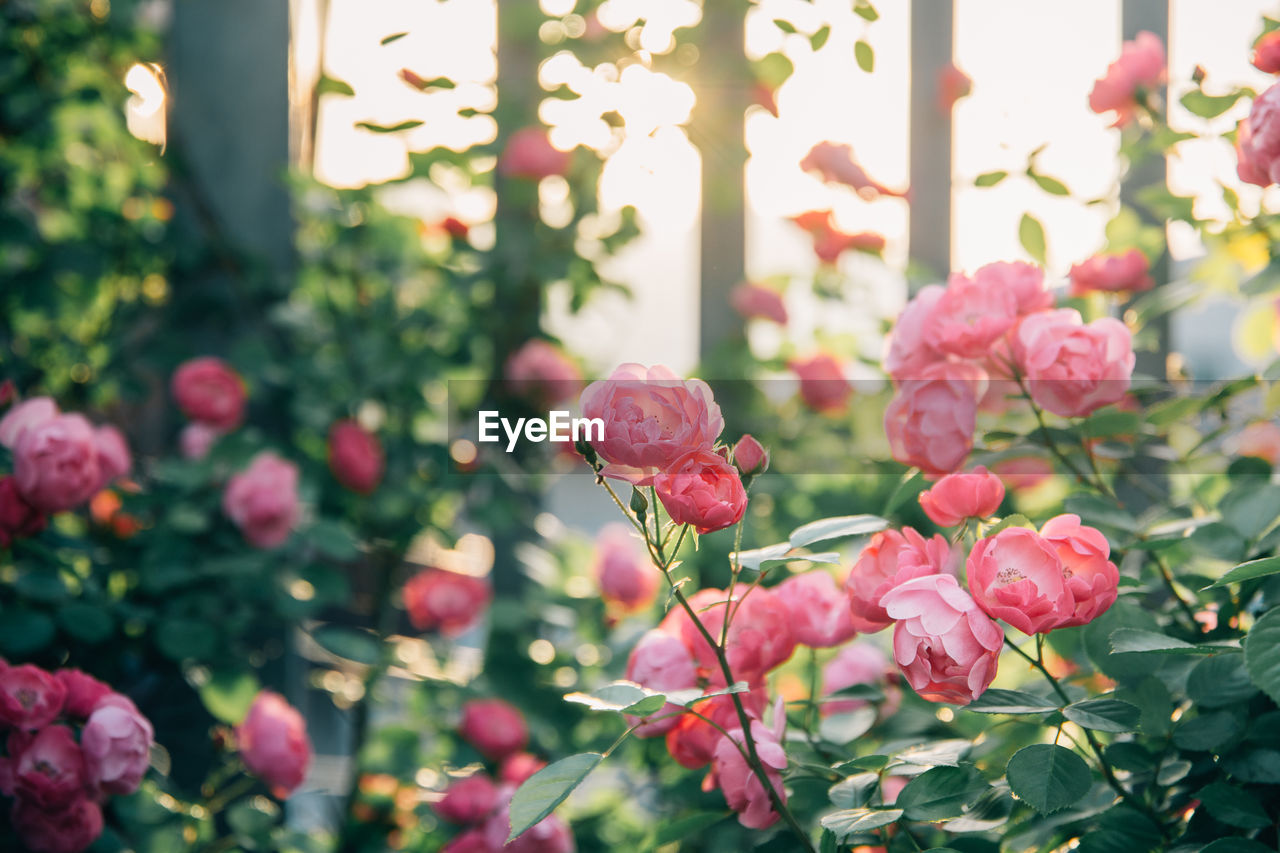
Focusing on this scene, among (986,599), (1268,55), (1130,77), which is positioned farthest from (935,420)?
(1130,77)

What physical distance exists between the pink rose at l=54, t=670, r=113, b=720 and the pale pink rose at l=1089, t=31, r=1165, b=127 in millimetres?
1177

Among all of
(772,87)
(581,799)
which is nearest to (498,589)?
(581,799)

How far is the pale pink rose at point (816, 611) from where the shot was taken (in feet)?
2.28

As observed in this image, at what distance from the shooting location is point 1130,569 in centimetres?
101

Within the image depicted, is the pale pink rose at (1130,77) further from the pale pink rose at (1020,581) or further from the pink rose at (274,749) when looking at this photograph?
the pink rose at (274,749)

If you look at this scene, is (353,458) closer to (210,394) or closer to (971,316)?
(210,394)

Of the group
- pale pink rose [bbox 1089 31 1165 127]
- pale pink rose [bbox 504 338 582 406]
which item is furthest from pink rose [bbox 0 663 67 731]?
pale pink rose [bbox 1089 31 1165 127]

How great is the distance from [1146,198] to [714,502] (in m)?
0.72

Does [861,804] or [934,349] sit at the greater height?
[934,349]

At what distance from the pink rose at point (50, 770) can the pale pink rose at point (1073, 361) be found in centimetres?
85

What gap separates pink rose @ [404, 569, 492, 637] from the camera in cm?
152

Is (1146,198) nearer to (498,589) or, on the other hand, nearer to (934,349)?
(934,349)

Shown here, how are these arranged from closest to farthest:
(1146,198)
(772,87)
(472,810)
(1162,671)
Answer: (1162,671) → (1146,198) → (472,810) → (772,87)

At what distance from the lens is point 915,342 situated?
2.32ft
